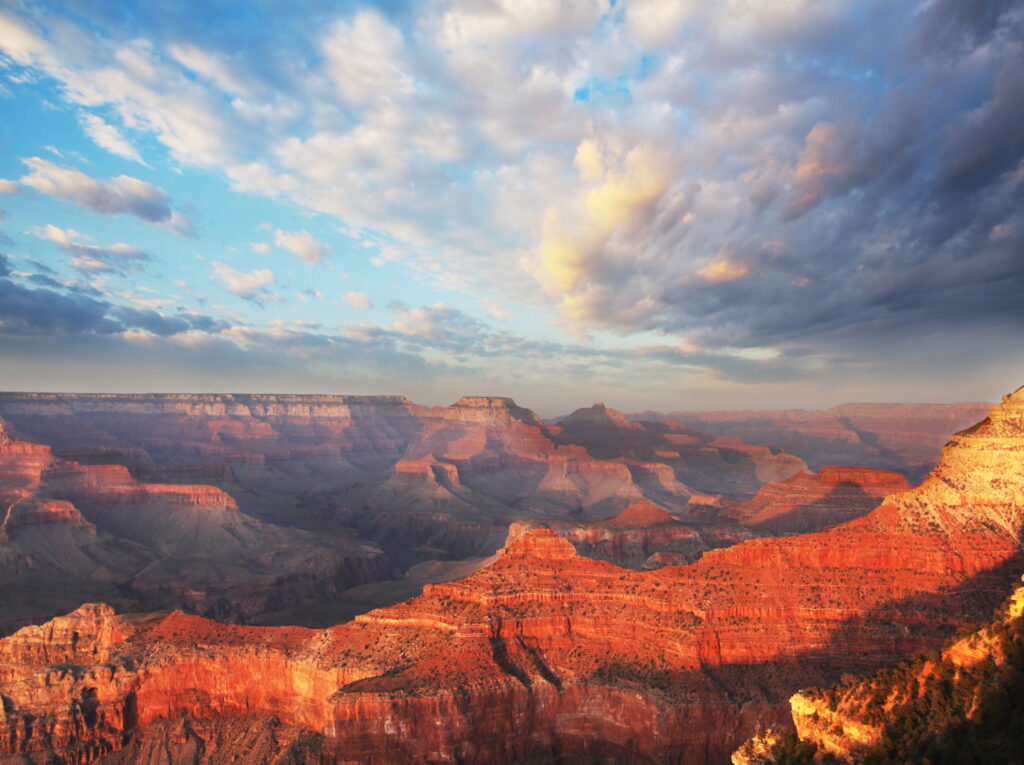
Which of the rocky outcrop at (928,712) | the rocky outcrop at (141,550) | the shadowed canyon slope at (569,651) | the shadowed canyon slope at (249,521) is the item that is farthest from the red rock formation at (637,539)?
the rocky outcrop at (928,712)

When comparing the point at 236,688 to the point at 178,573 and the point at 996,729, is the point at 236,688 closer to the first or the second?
the point at 996,729

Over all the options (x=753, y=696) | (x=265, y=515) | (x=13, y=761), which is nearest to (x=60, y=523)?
(x=265, y=515)

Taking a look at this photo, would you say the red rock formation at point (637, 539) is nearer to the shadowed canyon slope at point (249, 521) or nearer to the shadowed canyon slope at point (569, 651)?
the shadowed canyon slope at point (249, 521)

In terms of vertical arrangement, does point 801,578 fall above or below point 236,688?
above

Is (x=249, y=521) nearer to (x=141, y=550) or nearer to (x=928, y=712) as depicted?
(x=141, y=550)

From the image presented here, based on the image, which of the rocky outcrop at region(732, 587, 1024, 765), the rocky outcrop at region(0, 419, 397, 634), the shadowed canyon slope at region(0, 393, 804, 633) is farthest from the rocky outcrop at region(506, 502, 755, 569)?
the rocky outcrop at region(732, 587, 1024, 765)
